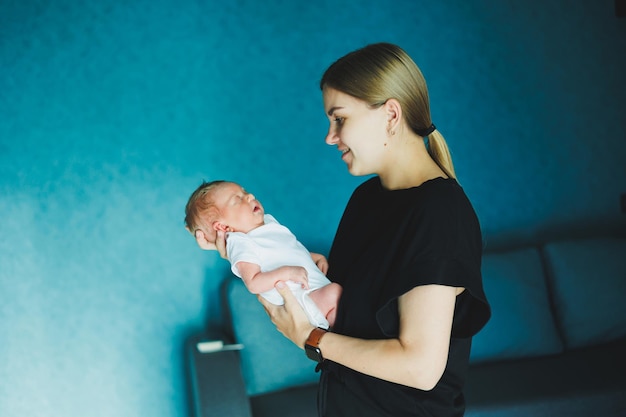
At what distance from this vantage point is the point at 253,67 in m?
2.67

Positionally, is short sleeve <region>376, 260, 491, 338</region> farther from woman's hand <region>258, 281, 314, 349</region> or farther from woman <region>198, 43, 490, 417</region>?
woman's hand <region>258, 281, 314, 349</region>

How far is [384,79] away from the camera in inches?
49.1

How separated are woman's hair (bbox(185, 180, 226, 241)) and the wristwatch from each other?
552 mm

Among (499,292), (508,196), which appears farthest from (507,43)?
(499,292)

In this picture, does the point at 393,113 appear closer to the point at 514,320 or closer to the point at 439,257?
the point at 439,257

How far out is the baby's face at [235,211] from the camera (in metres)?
1.68

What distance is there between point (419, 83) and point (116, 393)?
2128 millimetres

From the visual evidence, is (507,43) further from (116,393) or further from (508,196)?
(116,393)

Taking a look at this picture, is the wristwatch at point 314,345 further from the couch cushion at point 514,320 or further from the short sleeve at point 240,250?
the couch cushion at point 514,320

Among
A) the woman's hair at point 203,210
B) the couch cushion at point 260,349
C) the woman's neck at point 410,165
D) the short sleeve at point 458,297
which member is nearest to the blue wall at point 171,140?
the couch cushion at point 260,349

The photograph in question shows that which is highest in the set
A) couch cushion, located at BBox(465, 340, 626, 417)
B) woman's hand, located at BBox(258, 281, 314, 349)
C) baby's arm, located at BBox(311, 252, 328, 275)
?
baby's arm, located at BBox(311, 252, 328, 275)

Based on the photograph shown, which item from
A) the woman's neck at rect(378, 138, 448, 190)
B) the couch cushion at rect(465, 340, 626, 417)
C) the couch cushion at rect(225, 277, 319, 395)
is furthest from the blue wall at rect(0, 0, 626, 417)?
the woman's neck at rect(378, 138, 448, 190)

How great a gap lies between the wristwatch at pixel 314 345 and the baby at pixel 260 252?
0.11 m

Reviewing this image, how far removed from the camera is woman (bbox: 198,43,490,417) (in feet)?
3.66
